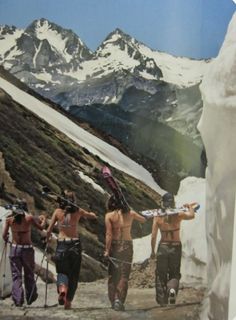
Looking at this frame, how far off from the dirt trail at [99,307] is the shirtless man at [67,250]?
30 millimetres

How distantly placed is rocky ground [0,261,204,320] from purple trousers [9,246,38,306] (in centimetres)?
2

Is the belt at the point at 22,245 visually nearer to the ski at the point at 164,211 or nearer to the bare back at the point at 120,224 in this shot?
the bare back at the point at 120,224

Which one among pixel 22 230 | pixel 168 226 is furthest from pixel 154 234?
pixel 22 230

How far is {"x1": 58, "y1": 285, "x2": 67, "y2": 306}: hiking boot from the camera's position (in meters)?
2.81

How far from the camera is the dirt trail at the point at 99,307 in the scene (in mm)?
2805

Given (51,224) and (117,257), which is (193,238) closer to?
(117,257)

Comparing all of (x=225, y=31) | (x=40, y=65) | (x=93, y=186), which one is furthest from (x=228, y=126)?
(x=40, y=65)

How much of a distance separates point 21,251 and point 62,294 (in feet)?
0.73

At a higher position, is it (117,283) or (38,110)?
(38,110)

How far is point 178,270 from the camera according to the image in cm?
292

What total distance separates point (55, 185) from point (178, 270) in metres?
0.59

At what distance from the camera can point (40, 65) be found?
291 centimetres

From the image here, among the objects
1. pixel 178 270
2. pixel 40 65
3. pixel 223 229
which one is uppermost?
pixel 40 65

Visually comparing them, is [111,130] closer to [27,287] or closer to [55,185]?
[55,185]
